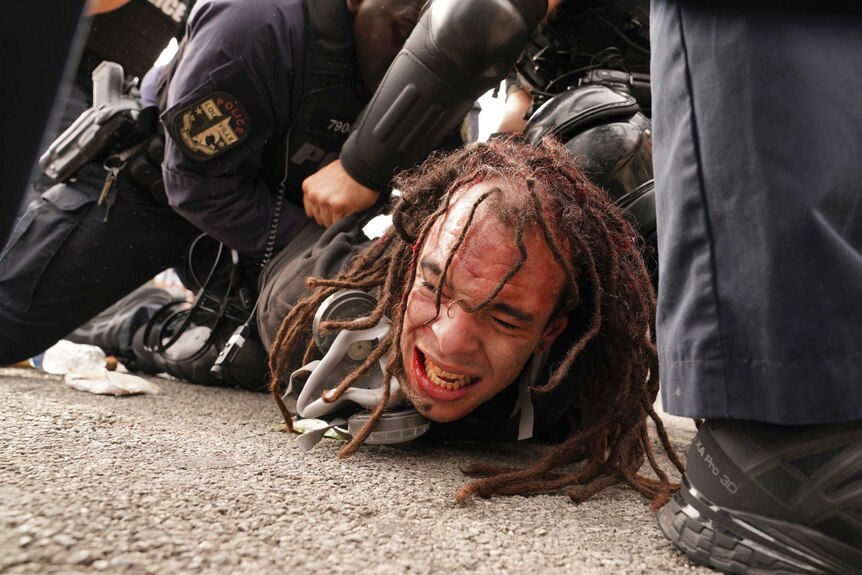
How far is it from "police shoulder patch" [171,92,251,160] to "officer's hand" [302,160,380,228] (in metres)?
0.21

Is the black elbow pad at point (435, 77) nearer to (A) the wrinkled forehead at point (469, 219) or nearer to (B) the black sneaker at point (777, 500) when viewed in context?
(A) the wrinkled forehead at point (469, 219)

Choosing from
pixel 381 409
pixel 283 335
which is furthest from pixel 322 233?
pixel 381 409

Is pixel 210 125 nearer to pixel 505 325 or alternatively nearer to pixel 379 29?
pixel 379 29

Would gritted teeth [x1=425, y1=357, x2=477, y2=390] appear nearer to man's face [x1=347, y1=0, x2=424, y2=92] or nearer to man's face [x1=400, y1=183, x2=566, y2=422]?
man's face [x1=400, y1=183, x2=566, y2=422]

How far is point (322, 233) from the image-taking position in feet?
5.40

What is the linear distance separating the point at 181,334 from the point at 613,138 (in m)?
1.53

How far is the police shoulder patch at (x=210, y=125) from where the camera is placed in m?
1.59

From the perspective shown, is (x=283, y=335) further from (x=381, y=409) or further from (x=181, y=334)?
(x=181, y=334)

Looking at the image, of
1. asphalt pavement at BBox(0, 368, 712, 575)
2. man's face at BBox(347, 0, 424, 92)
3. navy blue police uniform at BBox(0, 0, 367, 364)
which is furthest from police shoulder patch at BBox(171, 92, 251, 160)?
asphalt pavement at BBox(0, 368, 712, 575)

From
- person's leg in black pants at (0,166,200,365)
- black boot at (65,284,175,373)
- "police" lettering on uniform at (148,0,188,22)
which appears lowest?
black boot at (65,284,175,373)

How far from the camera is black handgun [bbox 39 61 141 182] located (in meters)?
1.92

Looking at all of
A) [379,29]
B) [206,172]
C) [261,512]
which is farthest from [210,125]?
[261,512]

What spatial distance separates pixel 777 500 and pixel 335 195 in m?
1.16

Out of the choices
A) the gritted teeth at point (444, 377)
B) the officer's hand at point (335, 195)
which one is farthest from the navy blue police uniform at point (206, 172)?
the gritted teeth at point (444, 377)
